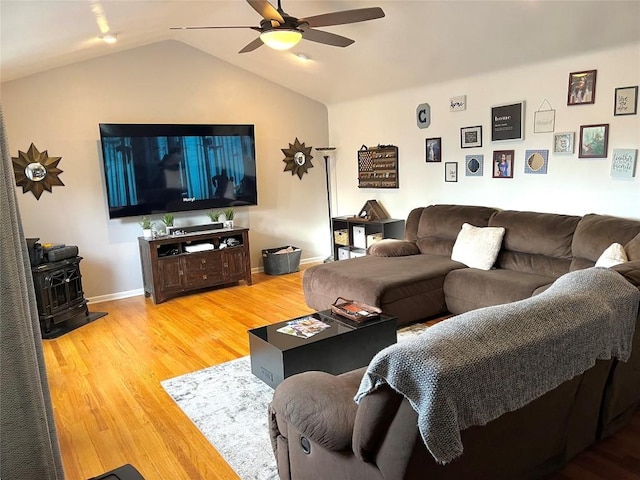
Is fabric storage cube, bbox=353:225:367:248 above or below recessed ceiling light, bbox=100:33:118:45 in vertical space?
below

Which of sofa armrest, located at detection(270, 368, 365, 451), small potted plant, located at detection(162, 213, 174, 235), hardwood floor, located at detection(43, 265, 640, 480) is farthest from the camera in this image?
small potted plant, located at detection(162, 213, 174, 235)

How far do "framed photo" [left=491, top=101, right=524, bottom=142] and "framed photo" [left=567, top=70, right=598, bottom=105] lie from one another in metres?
0.44

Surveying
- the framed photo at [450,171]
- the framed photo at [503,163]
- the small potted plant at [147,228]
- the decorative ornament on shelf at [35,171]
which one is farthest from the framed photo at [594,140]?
the decorative ornament on shelf at [35,171]

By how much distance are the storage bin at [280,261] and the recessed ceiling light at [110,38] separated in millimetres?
2923

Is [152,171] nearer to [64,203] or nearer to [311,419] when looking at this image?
[64,203]

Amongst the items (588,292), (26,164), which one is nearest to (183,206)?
(26,164)

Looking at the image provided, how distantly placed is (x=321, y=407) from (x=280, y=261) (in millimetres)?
4419

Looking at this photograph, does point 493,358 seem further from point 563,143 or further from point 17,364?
point 563,143

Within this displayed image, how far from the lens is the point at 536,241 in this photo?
4.04 meters

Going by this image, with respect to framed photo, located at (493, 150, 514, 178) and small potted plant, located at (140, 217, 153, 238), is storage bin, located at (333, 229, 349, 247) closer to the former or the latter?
framed photo, located at (493, 150, 514, 178)

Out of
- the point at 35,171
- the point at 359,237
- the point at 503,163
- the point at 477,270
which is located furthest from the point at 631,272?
the point at 35,171

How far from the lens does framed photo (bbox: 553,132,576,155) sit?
4055 mm

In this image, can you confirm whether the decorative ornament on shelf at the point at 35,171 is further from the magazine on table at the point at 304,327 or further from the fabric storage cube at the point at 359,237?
the fabric storage cube at the point at 359,237

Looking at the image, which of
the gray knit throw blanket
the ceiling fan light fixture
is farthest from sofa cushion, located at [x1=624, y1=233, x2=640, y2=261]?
the ceiling fan light fixture
